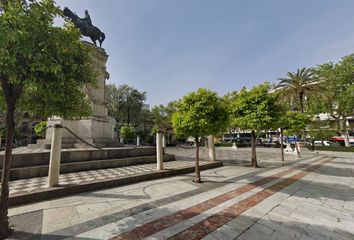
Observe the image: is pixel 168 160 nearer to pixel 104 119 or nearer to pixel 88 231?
pixel 104 119

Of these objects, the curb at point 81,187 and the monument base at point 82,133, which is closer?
the curb at point 81,187

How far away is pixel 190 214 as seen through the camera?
181 inches

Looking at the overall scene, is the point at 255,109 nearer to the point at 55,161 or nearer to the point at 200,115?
the point at 200,115

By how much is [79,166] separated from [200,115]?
6.33 m

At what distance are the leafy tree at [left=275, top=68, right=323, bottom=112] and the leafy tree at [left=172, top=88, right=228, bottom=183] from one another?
24.1 meters

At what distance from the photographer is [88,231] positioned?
368 cm

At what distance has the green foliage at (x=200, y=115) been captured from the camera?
749 centimetres

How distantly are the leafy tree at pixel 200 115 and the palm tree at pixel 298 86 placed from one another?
24.1 m

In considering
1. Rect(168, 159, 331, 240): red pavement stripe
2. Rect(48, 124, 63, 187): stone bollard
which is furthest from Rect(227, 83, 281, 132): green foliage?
Rect(48, 124, 63, 187): stone bollard

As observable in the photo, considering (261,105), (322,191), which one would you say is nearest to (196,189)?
(322,191)

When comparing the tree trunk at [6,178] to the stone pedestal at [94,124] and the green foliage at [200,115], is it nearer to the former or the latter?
the green foliage at [200,115]

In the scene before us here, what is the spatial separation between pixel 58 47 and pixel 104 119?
11858 mm

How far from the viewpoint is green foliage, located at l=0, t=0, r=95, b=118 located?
2693 mm

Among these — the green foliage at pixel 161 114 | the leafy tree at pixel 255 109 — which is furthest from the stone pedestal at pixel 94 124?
the green foliage at pixel 161 114
